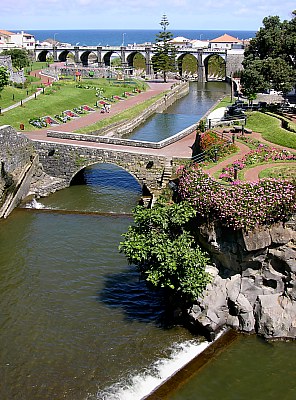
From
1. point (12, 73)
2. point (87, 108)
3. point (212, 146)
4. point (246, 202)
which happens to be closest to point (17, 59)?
point (12, 73)

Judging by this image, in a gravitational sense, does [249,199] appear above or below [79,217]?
above

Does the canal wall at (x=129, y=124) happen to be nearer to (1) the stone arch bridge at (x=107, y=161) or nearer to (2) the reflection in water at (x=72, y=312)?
(1) the stone arch bridge at (x=107, y=161)

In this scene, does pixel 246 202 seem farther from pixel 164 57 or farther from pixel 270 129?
pixel 164 57

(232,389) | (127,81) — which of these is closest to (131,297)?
(232,389)

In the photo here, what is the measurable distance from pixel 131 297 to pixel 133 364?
5172 mm

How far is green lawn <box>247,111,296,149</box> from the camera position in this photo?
35.5 meters

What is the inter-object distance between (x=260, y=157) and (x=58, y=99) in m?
39.8

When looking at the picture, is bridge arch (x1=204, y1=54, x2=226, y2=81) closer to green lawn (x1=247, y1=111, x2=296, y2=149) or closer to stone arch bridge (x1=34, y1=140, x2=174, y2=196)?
green lawn (x1=247, y1=111, x2=296, y2=149)

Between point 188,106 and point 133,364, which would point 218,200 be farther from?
point 188,106

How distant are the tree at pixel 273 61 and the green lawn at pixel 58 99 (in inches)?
874

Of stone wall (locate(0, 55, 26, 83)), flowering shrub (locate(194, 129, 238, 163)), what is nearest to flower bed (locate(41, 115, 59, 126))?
flowering shrub (locate(194, 129, 238, 163))

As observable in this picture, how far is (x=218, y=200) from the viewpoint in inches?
939

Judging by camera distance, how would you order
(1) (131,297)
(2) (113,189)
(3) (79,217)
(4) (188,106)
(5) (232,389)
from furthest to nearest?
(4) (188,106) < (2) (113,189) < (3) (79,217) < (1) (131,297) < (5) (232,389)

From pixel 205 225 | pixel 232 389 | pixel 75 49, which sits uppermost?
pixel 75 49
